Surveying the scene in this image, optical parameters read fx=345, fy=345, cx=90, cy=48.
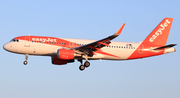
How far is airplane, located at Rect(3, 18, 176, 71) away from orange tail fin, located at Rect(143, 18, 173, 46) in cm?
54

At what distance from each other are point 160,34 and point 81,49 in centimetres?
1293

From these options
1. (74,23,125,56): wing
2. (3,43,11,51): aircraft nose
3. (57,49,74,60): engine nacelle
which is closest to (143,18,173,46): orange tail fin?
(74,23,125,56): wing

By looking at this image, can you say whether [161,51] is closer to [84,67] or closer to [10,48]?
[84,67]

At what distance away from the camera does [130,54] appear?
1870 inches

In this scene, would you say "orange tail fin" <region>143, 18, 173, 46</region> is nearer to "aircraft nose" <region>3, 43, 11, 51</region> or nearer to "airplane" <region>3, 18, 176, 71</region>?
"airplane" <region>3, 18, 176, 71</region>

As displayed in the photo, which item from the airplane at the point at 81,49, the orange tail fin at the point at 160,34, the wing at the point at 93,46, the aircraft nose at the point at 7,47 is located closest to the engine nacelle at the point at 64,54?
the airplane at the point at 81,49

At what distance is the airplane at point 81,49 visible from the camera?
145 ft

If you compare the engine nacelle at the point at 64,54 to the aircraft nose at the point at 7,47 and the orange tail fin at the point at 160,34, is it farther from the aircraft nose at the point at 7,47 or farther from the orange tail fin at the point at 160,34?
the orange tail fin at the point at 160,34

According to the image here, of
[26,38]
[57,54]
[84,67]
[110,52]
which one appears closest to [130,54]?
[110,52]

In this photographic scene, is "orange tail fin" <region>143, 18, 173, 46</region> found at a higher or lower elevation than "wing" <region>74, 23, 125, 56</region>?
higher

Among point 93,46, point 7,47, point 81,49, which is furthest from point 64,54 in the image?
point 7,47

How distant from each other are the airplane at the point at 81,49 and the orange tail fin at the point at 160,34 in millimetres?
538

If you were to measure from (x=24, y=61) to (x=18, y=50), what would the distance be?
165 centimetres

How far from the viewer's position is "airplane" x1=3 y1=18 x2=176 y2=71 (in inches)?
1737
